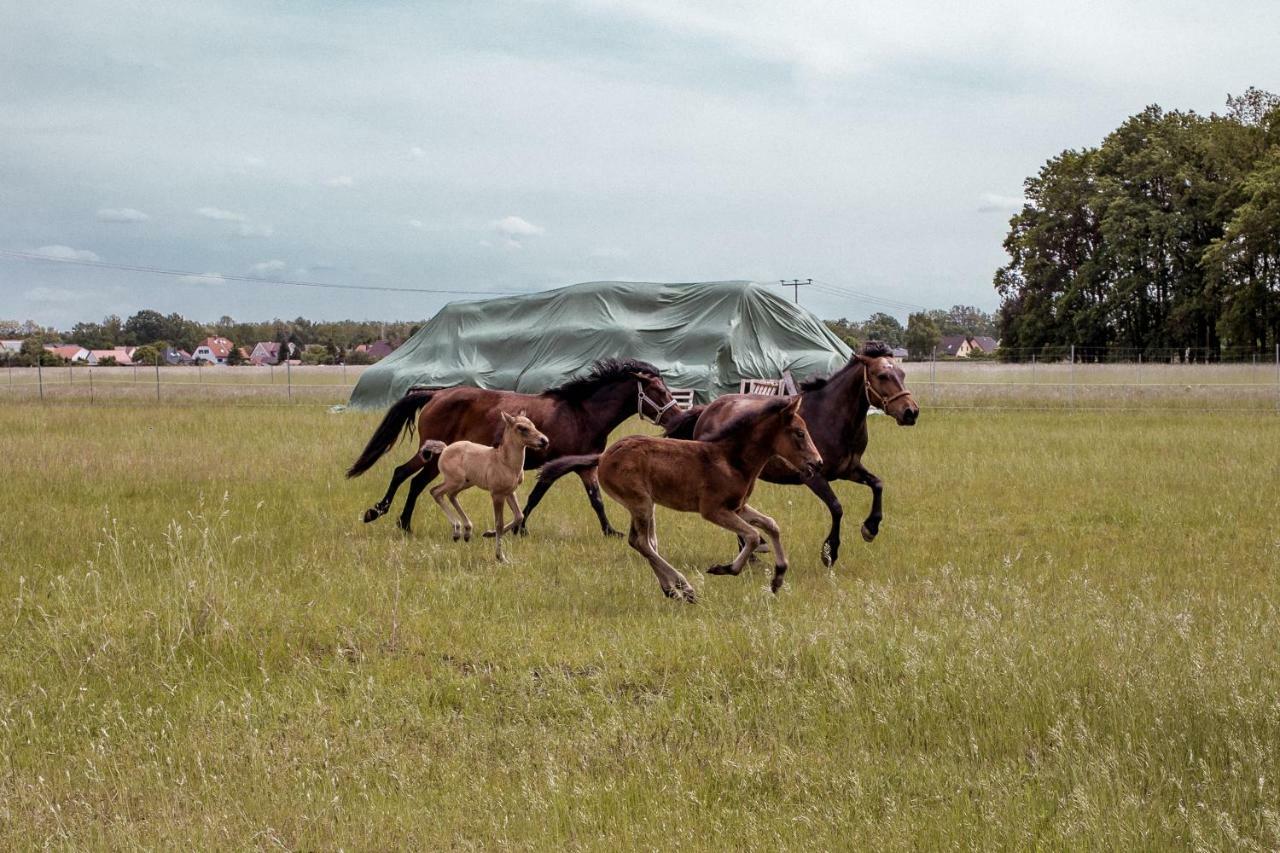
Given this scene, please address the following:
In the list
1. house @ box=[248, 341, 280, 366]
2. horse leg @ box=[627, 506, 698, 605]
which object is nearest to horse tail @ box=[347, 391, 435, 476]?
horse leg @ box=[627, 506, 698, 605]

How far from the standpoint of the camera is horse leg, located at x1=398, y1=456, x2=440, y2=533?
1112cm

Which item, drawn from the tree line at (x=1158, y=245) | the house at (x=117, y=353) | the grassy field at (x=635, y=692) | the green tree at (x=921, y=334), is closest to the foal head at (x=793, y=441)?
the grassy field at (x=635, y=692)

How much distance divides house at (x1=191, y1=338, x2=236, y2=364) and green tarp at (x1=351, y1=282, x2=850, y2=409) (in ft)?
380

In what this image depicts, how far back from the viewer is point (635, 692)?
19.5ft

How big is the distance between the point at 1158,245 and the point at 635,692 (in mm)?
57170

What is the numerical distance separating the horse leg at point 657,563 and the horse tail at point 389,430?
520cm

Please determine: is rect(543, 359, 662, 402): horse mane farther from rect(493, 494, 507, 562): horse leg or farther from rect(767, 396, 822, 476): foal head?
rect(767, 396, 822, 476): foal head

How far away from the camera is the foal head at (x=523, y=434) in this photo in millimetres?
9492

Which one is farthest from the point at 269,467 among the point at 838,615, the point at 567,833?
the point at 567,833

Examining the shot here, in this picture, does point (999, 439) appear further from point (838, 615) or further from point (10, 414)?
point (10, 414)

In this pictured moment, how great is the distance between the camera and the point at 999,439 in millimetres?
20734

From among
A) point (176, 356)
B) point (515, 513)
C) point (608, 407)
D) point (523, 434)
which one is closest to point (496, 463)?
point (523, 434)

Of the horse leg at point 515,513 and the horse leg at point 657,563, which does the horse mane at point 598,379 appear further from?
the horse leg at point 657,563

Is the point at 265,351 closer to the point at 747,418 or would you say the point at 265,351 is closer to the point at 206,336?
the point at 206,336
